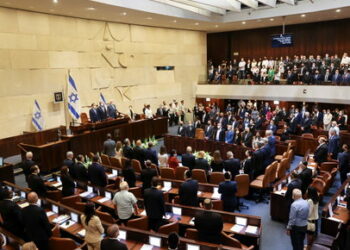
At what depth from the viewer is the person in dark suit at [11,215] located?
4.98m

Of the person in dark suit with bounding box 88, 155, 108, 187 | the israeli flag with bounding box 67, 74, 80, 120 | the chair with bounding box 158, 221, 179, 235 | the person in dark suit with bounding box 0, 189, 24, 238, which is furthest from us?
the israeli flag with bounding box 67, 74, 80, 120

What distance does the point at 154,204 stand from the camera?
5367 millimetres

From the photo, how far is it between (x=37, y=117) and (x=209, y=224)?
10.9 meters

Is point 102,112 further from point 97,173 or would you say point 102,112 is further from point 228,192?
point 228,192

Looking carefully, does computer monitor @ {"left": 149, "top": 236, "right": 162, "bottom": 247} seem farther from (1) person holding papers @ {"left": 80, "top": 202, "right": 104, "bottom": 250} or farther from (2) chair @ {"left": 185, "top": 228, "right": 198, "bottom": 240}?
(1) person holding papers @ {"left": 80, "top": 202, "right": 104, "bottom": 250}

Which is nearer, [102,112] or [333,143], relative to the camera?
[333,143]

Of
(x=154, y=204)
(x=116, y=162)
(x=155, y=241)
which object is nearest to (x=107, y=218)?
(x=154, y=204)

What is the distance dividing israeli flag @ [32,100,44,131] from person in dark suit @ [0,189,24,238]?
8.74 metres

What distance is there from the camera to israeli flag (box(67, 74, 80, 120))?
14211 mm

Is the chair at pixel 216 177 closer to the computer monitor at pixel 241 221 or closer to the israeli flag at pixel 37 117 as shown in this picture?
the computer monitor at pixel 241 221

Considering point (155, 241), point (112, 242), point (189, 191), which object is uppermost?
point (112, 242)

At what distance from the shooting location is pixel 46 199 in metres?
6.15

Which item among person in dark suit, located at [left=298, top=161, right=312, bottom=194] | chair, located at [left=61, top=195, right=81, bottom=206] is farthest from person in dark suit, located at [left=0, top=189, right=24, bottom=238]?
person in dark suit, located at [left=298, top=161, right=312, bottom=194]

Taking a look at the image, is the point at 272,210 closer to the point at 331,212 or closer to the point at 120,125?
the point at 331,212
